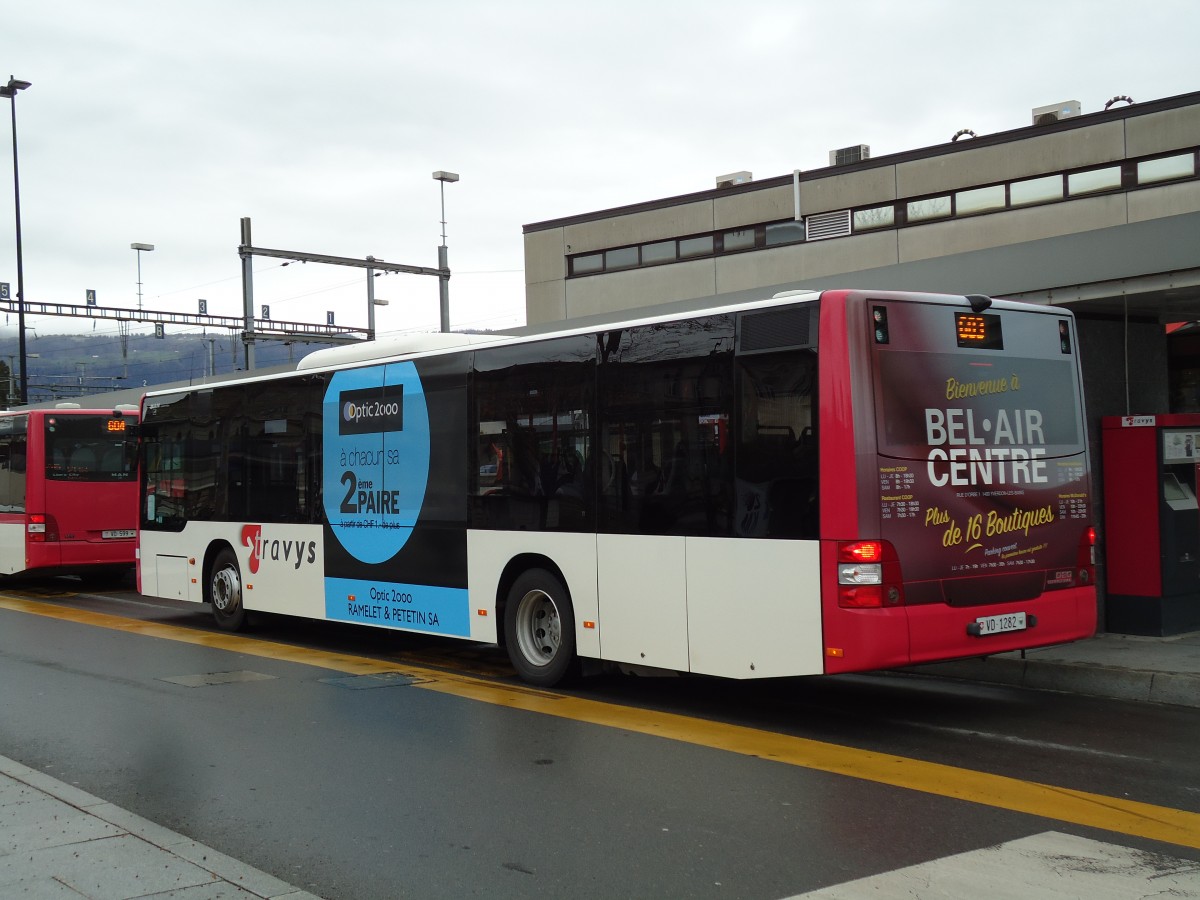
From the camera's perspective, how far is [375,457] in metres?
12.0

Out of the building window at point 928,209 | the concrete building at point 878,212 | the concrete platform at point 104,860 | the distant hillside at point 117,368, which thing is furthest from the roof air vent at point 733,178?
the concrete platform at point 104,860

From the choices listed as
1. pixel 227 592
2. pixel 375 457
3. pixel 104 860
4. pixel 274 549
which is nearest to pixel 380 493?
pixel 375 457

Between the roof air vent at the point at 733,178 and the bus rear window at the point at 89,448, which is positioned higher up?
the roof air vent at the point at 733,178

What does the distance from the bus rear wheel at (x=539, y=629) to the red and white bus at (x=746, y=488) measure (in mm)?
23

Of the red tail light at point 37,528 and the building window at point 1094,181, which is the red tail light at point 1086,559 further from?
the building window at point 1094,181

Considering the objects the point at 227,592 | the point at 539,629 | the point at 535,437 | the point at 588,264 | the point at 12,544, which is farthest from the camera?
the point at 588,264

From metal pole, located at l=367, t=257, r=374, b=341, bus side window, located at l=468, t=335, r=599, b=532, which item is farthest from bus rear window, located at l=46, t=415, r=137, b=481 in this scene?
metal pole, located at l=367, t=257, r=374, b=341

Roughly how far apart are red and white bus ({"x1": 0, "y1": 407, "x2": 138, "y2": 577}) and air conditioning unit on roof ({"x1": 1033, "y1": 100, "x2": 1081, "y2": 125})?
94.3 feet

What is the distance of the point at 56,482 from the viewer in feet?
65.6

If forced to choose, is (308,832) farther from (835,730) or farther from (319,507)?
(319,507)

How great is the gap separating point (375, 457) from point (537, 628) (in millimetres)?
2705

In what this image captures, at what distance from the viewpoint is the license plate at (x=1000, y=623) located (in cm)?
820

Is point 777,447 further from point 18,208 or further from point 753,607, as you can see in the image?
point 18,208

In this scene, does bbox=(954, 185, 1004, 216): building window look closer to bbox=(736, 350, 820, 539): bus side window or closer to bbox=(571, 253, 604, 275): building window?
bbox=(571, 253, 604, 275): building window
